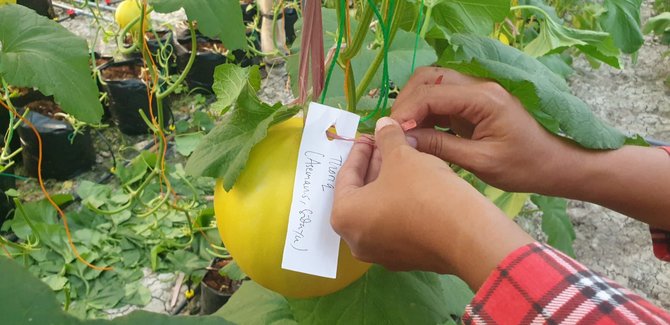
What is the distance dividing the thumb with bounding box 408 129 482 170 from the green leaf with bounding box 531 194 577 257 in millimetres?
1077

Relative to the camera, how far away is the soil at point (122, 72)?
2402mm

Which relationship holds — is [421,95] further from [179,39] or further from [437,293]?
[179,39]

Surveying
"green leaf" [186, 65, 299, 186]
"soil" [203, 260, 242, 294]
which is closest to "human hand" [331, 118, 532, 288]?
"green leaf" [186, 65, 299, 186]

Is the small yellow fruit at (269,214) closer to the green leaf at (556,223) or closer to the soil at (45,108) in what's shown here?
the green leaf at (556,223)

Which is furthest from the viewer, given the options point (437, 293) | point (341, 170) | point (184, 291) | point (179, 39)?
point (179, 39)

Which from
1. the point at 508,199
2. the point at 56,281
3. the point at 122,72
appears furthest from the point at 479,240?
the point at 122,72

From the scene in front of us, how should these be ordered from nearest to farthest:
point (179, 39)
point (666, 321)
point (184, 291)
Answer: point (666, 321)
point (184, 291)
point (179, 39)

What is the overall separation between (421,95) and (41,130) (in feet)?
5.85

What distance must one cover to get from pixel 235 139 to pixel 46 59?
316 millimetres

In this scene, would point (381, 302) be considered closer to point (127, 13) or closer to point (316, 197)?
point (316, 197)

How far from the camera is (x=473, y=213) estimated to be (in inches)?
18.9

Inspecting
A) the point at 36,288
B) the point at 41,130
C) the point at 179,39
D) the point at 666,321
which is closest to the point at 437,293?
the point at 666,321

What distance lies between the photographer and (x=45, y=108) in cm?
218

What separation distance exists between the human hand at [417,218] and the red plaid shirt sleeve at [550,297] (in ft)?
0.06
